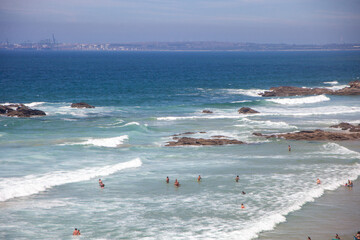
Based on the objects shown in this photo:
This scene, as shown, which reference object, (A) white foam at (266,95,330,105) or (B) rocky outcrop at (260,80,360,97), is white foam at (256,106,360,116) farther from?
(B) rocky outcrop at (260,80,360,97)

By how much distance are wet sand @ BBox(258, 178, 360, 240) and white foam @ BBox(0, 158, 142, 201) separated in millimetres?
15155

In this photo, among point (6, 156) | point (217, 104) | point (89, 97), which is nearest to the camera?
point (6, 156)

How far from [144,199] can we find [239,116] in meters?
34.6

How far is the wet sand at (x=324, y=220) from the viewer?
23688 mm

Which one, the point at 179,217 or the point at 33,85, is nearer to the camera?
the point at 179,217

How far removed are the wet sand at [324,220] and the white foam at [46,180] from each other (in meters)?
15.2

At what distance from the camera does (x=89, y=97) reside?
83562mm

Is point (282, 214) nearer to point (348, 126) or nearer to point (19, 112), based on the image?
point (348, 126)

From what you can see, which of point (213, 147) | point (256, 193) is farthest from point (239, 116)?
point (256, 193)

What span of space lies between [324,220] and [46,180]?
18.9 m

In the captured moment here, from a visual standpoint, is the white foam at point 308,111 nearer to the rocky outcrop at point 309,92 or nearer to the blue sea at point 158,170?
the blue sea at point 158,170

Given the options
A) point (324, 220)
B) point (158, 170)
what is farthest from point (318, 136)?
point (324, 220)

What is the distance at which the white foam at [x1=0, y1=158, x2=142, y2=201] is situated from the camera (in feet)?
100

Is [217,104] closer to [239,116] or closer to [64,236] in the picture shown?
[239,116]
